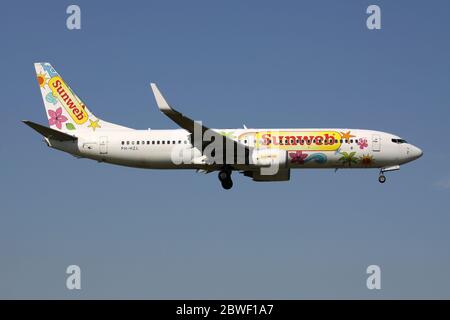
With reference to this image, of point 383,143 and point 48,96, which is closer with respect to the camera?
point 383,143

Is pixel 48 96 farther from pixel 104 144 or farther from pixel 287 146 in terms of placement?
pixel 287 146

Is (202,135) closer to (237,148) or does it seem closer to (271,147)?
(237,148)

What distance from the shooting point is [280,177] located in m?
68.9

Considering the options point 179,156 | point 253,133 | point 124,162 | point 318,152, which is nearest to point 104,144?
point 124,162

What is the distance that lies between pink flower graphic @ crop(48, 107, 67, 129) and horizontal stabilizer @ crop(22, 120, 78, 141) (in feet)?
10.8

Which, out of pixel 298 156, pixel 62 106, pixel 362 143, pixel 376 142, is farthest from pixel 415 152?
pixel 62 106

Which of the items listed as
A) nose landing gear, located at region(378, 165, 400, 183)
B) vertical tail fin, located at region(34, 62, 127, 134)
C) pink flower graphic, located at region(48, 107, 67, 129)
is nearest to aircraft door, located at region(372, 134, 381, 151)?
nose landing gear, located at region(378, 165, 400, 183)

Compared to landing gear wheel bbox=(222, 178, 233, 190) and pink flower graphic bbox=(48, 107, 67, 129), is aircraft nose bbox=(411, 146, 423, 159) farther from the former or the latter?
pink flower graphic bbox=(48, 107, 67, 129)

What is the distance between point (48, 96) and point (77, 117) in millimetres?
3581

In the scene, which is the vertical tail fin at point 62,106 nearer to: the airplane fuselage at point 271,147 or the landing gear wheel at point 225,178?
the airplane fuselage at point 271,147

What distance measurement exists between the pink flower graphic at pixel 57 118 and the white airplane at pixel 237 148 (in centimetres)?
233

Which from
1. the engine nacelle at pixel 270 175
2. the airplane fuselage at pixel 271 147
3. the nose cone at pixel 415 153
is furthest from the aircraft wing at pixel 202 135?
the nose cone at pixel 415 153

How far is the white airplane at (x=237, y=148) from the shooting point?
65062 millimetres

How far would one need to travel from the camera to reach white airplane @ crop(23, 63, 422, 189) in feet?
213
